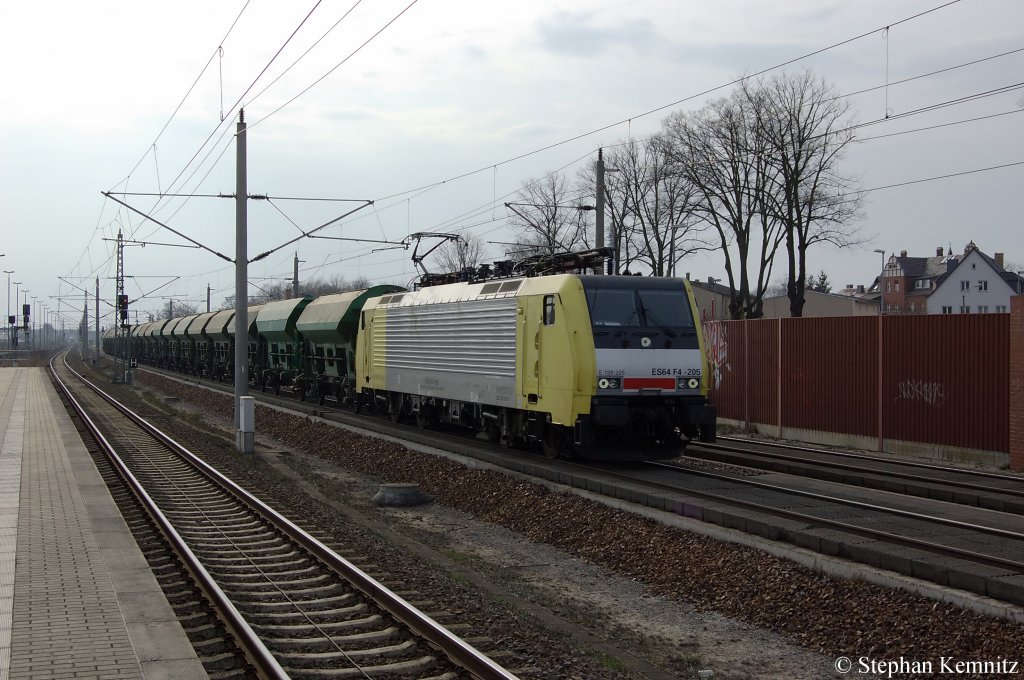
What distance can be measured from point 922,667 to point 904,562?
1.47 meters

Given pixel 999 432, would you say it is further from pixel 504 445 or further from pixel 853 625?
pixel 853 625

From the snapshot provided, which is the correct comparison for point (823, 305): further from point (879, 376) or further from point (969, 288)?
point (879, 376)

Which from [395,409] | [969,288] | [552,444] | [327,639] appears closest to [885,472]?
[552,444]

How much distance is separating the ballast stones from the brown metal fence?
9702mm

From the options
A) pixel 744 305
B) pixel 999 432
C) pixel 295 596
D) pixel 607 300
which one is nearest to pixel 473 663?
pixel 295 596

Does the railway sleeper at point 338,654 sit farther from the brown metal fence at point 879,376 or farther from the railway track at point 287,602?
the brown metal fence at point 879,376

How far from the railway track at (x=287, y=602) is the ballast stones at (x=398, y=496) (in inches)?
79.1

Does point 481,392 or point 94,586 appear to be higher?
point 481,392

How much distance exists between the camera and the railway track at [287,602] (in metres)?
6.87

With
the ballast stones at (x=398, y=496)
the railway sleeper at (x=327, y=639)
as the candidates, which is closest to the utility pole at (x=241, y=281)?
the ballast stones at (x=398, y=496)

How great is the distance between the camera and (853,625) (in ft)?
25.3

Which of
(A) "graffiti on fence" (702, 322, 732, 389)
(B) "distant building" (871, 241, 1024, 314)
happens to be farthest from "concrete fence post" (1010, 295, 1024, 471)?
Result: (B) "distant building" (871, 241, 1024, 314)

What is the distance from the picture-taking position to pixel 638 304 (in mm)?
14898

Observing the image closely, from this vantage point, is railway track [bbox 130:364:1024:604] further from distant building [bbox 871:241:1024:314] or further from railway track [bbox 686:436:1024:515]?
distant building [bbox 871:241:1024:314]
